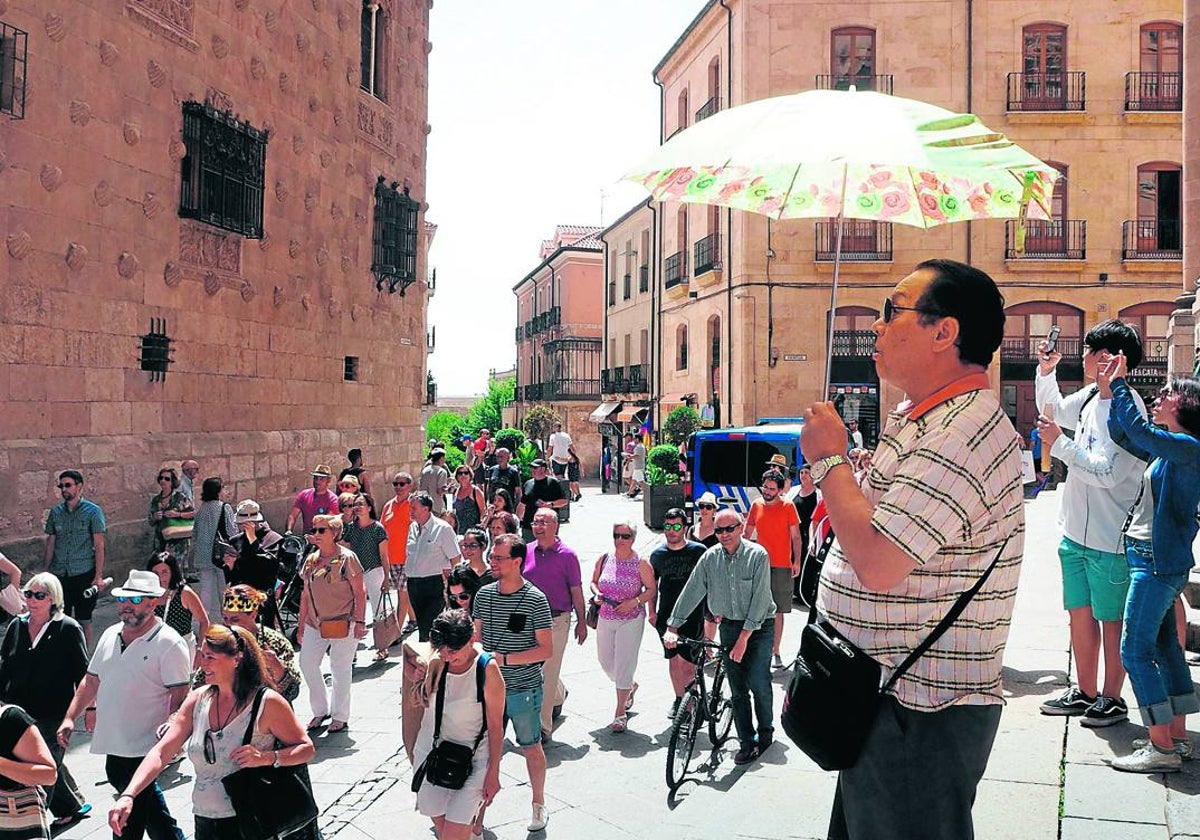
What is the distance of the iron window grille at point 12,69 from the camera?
10.2m

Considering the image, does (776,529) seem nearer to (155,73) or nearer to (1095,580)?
(1095,580)

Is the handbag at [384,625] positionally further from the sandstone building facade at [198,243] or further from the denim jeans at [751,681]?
the denim jeans at [751,681]

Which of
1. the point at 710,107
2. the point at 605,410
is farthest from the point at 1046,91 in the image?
the point at 605,410

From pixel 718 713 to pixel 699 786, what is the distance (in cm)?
77

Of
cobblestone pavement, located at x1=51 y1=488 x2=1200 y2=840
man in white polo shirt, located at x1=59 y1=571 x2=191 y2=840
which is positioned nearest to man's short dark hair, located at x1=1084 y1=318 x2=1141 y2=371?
cobblestone pavement, located at x1=51 y1=488 x2=1200 y2=840

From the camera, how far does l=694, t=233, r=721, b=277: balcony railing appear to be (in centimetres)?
2922

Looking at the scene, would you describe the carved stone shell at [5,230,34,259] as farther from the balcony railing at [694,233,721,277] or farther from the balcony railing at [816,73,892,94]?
the balcony railing at [816,73,892,94]

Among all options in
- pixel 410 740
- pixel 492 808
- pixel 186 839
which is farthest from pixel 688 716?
pixel 186 839

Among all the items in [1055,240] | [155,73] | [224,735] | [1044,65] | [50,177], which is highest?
[1044,65]

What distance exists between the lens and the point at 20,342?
10477mm

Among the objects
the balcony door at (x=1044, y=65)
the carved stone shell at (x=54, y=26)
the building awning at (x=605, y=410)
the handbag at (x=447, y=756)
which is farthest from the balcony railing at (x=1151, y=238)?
the handbag at (x=447, y=756)

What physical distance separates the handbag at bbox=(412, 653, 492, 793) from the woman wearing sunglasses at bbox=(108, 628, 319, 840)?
2.12 ft

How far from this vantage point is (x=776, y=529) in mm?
9586

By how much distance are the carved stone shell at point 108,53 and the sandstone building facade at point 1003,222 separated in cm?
1813
